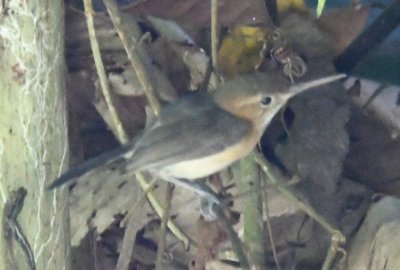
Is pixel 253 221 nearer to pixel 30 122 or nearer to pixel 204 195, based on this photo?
pixel 204 195

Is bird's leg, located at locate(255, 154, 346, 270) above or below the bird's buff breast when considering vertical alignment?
below

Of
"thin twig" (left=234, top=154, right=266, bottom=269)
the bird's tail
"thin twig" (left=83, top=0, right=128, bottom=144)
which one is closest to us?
the bird's tail

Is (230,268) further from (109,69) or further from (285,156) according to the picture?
(109,69)

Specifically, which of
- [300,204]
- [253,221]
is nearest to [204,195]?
[253,221]

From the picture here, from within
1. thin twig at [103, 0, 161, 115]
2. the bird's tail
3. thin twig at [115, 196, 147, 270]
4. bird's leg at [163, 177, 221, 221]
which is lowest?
thin twig at [115, 196, 147, 270]

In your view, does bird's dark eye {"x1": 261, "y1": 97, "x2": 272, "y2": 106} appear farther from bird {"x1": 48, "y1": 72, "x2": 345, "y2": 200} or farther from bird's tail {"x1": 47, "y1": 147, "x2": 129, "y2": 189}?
bird's tail {"x1": 47, "y1": 147, "x2": 129, "y2": 189}

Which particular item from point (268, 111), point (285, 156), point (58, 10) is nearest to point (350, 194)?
point (285, 156)

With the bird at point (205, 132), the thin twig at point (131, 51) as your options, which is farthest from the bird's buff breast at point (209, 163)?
the thin twig at point (131, 51)

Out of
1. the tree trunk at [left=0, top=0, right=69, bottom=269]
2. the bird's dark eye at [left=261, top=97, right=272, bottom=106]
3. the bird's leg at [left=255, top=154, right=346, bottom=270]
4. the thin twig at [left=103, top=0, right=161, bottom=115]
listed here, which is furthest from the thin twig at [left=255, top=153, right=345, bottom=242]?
the tree trunk at [left=0, top=0, right=69, bottom=269]
